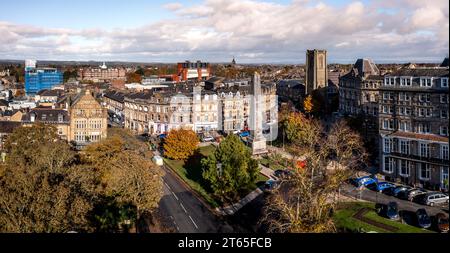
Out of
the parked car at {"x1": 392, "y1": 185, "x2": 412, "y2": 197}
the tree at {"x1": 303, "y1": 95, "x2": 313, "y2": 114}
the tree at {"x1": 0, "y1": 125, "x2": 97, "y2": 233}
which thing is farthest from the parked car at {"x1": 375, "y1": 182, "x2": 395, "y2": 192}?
the tree at {"x1": 303, "y1": 95, "x2": 313, "y2": 114}

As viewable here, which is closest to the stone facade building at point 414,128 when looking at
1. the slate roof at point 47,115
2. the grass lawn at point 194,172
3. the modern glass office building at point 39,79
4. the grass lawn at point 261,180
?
the grass lawn at point 261,180

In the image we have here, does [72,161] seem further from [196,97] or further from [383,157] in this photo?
[196,97]

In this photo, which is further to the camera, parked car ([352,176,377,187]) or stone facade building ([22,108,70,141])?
stone facade building ([22,108,70,141])

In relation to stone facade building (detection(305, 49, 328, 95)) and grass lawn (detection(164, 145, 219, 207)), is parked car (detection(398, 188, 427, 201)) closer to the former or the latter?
grass lawn (detection(164, 145, 219, 207))

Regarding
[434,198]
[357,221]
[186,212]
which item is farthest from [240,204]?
[434,198]

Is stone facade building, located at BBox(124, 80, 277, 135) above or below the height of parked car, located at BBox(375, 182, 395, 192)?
above

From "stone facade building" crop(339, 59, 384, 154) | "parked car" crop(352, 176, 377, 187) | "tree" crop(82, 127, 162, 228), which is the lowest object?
"parked car" crop(352, 176, 377, 187)
